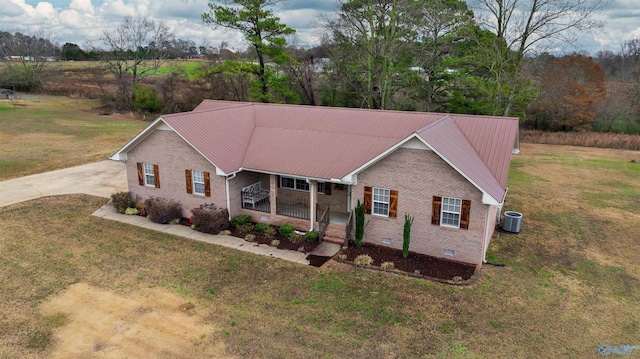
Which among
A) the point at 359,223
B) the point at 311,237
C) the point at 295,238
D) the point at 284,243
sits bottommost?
the point at 284,243

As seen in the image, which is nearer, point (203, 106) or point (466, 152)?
point (466, 152)

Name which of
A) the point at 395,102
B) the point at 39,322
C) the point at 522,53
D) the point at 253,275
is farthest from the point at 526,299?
the point at 395,102

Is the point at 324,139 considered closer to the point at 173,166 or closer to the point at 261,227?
the point at 261,227

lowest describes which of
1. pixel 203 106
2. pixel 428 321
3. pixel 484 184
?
pixel 428 321

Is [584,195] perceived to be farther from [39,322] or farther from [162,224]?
[39,322]

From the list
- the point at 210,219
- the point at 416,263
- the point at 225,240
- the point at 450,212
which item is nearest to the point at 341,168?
the point at 450,212

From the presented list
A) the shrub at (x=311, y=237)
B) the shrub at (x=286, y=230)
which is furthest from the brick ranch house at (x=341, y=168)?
the shrub at (x=286, y=230)

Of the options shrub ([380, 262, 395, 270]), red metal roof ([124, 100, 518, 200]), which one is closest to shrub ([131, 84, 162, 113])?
red metal roof ([124, 100, 518, 200])
